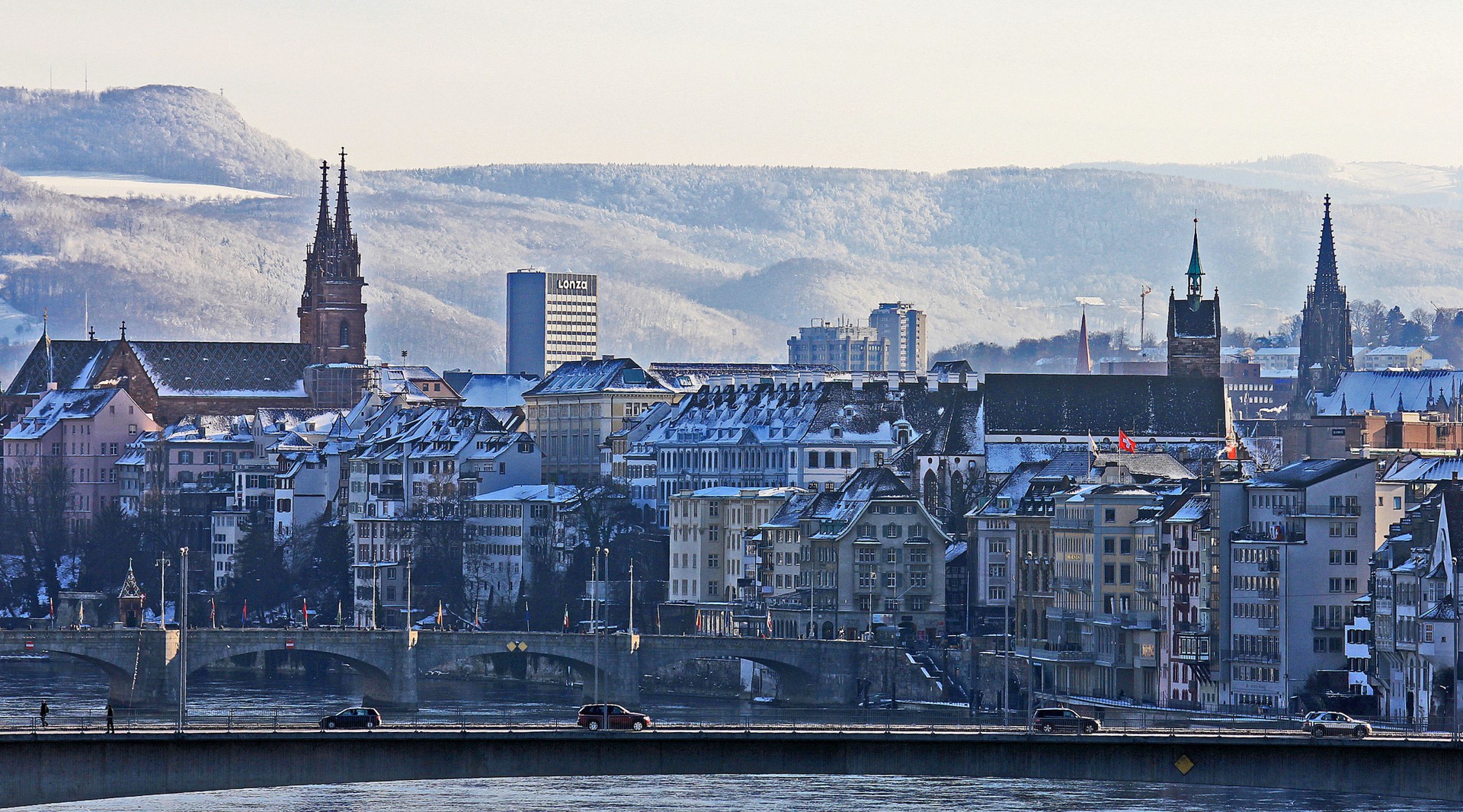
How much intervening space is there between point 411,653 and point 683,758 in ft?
233

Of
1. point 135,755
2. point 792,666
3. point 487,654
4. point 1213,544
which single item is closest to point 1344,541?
point 1213,544

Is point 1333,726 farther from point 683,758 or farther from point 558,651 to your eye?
point 558,651

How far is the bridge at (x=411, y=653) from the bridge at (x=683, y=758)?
65565 millimetres

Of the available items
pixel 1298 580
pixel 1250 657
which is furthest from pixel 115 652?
pixel 1298 580

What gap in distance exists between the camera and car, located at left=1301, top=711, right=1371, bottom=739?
101 m

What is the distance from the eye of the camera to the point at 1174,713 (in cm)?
13762

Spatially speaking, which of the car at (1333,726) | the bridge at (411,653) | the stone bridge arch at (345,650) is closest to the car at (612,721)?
the car at (1333,726)

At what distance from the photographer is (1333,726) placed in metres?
110

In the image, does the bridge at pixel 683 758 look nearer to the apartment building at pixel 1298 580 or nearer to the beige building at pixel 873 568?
the apartment building at pixel 1298 580

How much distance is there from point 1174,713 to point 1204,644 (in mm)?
8277

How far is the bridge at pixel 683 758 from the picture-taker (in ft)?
302

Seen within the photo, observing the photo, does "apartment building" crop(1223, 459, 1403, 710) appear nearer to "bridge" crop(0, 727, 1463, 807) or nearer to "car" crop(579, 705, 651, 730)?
"car" crop(579, 705, 651, 730)

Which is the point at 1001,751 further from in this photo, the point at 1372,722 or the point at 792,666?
the point at 792,666

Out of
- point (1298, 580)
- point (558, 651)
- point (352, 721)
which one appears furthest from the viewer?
point (558, 651)
